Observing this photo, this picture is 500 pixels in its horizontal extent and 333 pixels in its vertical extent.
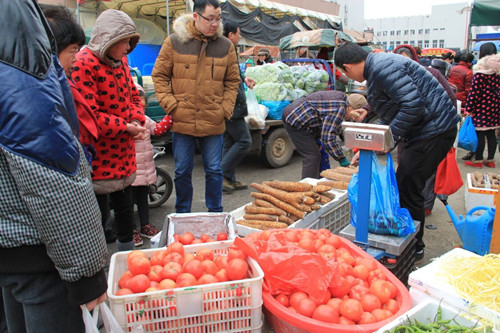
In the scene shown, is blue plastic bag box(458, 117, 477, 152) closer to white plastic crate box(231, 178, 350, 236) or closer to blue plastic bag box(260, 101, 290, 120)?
blue plastic bag box(260, 101, 290, 120)

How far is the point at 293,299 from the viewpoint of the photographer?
1943 millimetres

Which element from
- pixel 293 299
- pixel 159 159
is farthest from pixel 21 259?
pixel 159 159

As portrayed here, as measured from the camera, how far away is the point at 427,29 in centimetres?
8044

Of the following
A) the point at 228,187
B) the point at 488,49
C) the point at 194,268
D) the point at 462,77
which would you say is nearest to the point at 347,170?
the point at 228,187

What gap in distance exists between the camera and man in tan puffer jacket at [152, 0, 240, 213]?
3.75m

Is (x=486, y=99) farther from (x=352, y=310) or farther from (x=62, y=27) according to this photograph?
(x=62, y=27)

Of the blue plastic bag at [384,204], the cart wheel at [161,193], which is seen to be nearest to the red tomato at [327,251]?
the blue plastic bag at [384,204]

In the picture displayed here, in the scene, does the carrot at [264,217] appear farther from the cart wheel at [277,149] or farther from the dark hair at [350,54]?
the cart wheel at [277,149]

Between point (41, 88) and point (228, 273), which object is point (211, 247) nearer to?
point (228, 273)

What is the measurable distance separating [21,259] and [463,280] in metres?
1.95

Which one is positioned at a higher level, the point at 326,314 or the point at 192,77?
the point at 192,77

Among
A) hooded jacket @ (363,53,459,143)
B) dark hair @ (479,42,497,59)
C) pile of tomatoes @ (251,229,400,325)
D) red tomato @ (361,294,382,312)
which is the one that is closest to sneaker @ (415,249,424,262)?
hooded jacket @ (363,53,459,143)

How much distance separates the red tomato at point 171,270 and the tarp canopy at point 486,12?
7435 millimetres

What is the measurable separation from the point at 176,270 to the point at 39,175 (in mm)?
912
